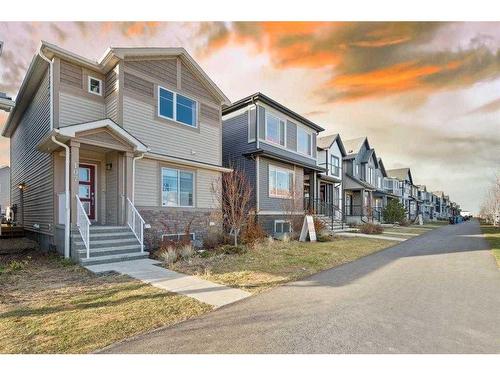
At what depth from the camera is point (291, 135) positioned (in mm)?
18031

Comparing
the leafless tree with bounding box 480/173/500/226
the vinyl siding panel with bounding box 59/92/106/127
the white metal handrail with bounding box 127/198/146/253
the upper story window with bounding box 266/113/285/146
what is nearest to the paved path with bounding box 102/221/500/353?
the white metal handrail with bounding box 127/198/146/253

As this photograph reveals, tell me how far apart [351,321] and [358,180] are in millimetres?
25890

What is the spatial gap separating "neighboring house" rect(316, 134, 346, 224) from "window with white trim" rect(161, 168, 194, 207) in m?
12.8

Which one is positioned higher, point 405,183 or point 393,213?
point 405,183

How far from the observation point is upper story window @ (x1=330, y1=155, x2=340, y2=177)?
25766mm

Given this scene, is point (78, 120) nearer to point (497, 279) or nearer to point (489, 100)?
point (497, 279)

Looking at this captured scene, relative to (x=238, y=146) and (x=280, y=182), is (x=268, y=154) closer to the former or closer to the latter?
(x=238, y=146)

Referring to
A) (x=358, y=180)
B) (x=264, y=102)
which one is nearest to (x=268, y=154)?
(x=264, y=102)

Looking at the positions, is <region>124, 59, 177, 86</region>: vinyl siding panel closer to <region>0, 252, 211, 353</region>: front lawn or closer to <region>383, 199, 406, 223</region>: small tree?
<region>0, 252, 211, 353</region>: front lawn

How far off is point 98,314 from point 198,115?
1011cm

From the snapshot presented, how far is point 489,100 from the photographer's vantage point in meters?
10.3

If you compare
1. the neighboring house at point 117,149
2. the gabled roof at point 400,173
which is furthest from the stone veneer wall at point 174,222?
the gabled roof at point 400,173

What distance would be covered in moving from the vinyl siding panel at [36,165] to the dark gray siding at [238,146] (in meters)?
8.57

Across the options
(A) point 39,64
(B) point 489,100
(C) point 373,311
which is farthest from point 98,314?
(B) point 489,100
